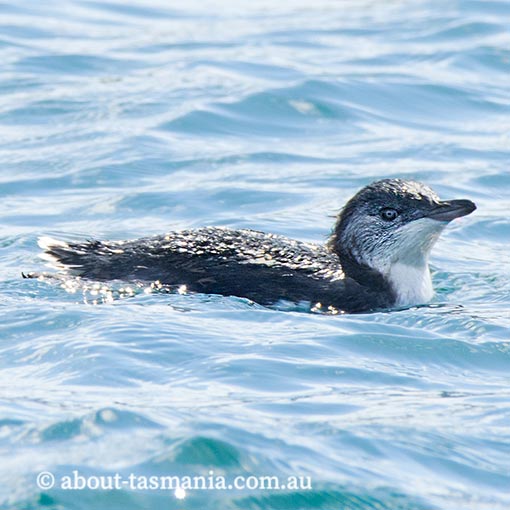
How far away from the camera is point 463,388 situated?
8.05m

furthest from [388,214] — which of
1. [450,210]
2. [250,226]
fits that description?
[250,226]

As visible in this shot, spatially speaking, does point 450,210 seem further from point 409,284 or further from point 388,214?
point 409,284

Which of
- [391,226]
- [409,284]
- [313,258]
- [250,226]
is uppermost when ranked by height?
[391,226]

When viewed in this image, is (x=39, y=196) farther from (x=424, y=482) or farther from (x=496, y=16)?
(x=496, y=16)

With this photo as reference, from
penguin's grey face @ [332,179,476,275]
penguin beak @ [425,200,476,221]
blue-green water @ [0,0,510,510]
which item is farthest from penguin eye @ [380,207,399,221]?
blue-green water @ [0,0,510,510]

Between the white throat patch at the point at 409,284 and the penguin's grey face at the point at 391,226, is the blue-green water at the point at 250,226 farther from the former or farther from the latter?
the penguin's grey face at the point at 391,226

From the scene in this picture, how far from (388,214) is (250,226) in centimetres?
232

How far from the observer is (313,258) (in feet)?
32.2

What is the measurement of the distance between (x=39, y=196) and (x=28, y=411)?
6.11m

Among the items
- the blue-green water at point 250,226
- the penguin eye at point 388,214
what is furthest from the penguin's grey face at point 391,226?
the blue-green water at point 250,226

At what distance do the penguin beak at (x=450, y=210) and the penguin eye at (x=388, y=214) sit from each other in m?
0.26

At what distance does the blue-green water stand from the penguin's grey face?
1.71 feet

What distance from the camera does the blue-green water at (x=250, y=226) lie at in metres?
6.75

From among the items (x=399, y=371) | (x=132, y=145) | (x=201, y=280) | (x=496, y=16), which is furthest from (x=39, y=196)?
(x=496, y=16)
